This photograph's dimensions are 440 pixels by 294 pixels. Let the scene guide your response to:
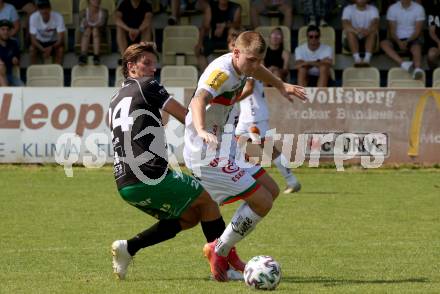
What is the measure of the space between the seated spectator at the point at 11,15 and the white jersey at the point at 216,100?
14.5 metres

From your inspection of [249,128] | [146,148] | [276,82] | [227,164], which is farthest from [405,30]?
[146,148]

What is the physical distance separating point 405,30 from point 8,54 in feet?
27.1

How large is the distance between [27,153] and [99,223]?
288 inches

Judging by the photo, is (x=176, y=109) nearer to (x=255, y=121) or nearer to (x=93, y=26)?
(x=255, y=121)

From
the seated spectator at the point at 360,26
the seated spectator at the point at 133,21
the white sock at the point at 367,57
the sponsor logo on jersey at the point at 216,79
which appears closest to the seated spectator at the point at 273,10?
→ the seated spectator at the point at 360,26

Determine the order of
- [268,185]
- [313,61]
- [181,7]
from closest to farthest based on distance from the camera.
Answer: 1. [268,185]
2. [313,61]
3. [181,7]

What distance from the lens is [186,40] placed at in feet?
75.2

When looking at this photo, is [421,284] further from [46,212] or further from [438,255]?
[46,212]

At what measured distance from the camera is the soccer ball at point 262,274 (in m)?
7.90

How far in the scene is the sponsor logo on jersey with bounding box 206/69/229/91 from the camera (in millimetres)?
8383

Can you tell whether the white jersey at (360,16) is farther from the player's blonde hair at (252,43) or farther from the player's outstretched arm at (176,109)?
the player's outstretched arm at (176,109)

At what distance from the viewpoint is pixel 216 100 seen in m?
8.70

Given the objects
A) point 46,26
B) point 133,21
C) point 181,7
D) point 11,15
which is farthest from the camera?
point 181,7

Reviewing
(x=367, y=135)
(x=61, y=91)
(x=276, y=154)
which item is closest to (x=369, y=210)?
(x=276, y=154)
